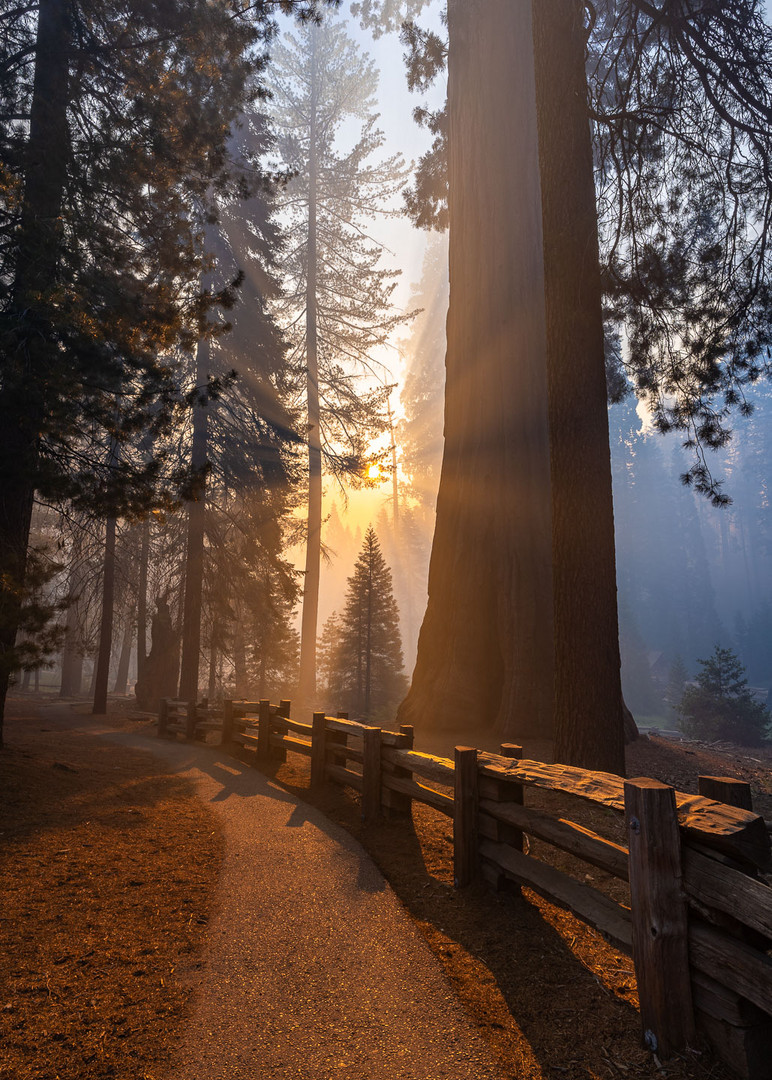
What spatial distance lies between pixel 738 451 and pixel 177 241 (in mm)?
124441

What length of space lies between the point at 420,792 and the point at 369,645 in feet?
69.6

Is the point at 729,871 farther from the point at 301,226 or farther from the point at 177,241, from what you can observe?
the point at 301,226

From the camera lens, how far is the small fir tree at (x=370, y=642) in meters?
26.6

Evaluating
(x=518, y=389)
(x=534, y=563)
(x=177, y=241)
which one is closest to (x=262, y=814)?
(x=534, y=563)

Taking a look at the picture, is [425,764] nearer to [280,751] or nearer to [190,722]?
[280,751]

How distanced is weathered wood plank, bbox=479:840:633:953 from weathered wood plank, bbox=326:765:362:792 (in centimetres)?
A: 245

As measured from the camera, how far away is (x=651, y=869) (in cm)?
273

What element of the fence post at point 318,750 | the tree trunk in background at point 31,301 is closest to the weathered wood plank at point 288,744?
the fence post at point 318,750

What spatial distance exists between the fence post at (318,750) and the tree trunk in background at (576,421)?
3297mm

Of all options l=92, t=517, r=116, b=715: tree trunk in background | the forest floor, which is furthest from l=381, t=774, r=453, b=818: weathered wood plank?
l=92, t=517, r=116, b=715: tree trunk in background

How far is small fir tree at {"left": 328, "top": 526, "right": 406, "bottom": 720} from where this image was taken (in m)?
26.6

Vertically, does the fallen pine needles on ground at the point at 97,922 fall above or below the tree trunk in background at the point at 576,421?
below

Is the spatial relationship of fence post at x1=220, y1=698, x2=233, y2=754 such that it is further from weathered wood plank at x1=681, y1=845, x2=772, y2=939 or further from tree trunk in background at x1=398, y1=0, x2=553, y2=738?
weathered wood plank at x1=681, y1=845, x2=772, y2=939

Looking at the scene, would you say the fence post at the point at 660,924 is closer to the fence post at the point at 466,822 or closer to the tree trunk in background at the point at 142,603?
the fence post at the point at 466,822
